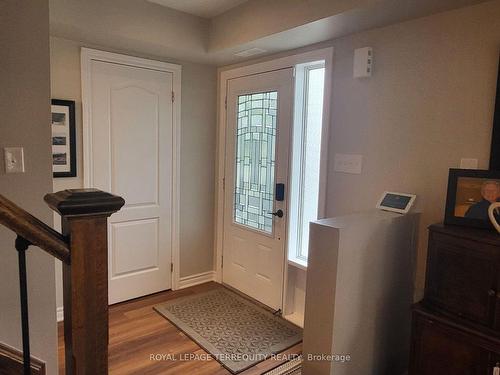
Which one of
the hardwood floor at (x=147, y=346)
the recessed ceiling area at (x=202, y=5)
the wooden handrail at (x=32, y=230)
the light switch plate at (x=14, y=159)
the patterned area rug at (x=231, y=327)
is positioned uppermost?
the recessed ceiling area at (x=202, y=5)

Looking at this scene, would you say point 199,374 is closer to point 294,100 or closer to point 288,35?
point 294,100

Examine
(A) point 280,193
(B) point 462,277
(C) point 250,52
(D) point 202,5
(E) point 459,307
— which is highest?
(D) point 202,5

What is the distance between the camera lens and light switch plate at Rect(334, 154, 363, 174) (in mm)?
2483

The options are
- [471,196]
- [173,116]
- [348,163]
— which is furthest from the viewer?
[173,116]

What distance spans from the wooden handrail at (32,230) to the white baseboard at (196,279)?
2.94 meters

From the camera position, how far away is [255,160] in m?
A: 3.27

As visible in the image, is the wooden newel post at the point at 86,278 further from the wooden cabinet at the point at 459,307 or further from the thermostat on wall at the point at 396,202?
the thermostat on wall at the point at 396,202

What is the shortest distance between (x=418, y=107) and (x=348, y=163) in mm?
585

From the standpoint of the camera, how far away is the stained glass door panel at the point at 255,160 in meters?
3.10

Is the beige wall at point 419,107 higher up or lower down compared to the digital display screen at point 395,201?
higher up

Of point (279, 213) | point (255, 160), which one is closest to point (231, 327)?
point (279, 213)

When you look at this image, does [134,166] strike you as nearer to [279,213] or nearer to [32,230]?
[279,213]

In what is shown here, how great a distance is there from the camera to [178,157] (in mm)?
3475

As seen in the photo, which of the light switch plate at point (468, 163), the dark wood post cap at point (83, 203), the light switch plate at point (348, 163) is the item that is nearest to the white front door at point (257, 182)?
the light switch plate at point (348, 163)
